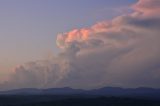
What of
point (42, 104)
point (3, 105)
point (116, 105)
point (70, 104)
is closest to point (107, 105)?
point (116, 105)

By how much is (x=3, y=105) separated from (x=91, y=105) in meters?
27.9

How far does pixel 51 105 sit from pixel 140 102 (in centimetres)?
2744

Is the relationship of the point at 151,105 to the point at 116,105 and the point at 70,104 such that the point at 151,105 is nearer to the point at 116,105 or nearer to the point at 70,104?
the point at 116,105

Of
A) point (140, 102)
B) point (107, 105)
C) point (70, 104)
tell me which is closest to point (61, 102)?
point (70, 104)

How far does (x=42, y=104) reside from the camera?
124 m

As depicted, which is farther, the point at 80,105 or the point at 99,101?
the point at 99,101

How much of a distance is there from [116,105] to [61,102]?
59.7 feet

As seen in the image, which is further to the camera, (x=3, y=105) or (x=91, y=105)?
(x=3, y=105)

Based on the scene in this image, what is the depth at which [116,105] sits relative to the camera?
119 m

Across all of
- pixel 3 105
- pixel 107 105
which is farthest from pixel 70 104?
pixel 3 105

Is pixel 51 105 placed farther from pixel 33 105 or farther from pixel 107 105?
pixel 107 105

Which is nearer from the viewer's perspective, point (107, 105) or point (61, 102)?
point (107, 105)

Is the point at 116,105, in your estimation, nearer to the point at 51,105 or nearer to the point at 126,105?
the point at 126,105

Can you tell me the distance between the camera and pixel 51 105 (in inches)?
4756
